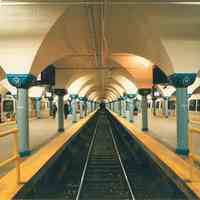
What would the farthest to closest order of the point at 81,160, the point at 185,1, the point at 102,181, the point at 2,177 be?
the point at 81,160 < the point at 102,181 < the point at 185,1 < the point at 2,177

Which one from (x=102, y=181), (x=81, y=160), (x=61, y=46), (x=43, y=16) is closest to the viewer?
(x=43, y=16)

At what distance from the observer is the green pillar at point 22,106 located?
1097cm

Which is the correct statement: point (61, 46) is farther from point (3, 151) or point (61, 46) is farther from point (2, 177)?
point (2, 177)

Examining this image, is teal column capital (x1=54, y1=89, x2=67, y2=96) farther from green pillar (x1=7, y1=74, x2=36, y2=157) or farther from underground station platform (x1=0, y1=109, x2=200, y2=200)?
green pillar (x1=7, y1=74, x2=36, y2=157)

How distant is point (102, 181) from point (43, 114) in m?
29.3

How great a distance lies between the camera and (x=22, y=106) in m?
11.1

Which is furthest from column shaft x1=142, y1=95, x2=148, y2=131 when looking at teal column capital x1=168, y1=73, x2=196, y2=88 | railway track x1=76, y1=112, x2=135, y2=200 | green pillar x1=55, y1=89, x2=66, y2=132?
teal column capital x1=168, y1=73, x2=196, y2=88

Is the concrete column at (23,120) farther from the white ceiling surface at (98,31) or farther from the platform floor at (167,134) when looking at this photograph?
the platform floor at (167,134)

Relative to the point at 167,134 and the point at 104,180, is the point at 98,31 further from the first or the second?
the point at 167,134

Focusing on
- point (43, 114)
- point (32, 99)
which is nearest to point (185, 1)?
point (32, 99)

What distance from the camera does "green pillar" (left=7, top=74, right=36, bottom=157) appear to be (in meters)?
11.0

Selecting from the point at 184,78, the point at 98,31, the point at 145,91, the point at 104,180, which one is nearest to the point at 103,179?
the point at 104,180

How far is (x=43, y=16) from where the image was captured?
383 inches

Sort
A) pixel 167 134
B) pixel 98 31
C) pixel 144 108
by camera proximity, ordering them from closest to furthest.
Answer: pixel 98 31 < pixel 167 134 < pixel 144 108
